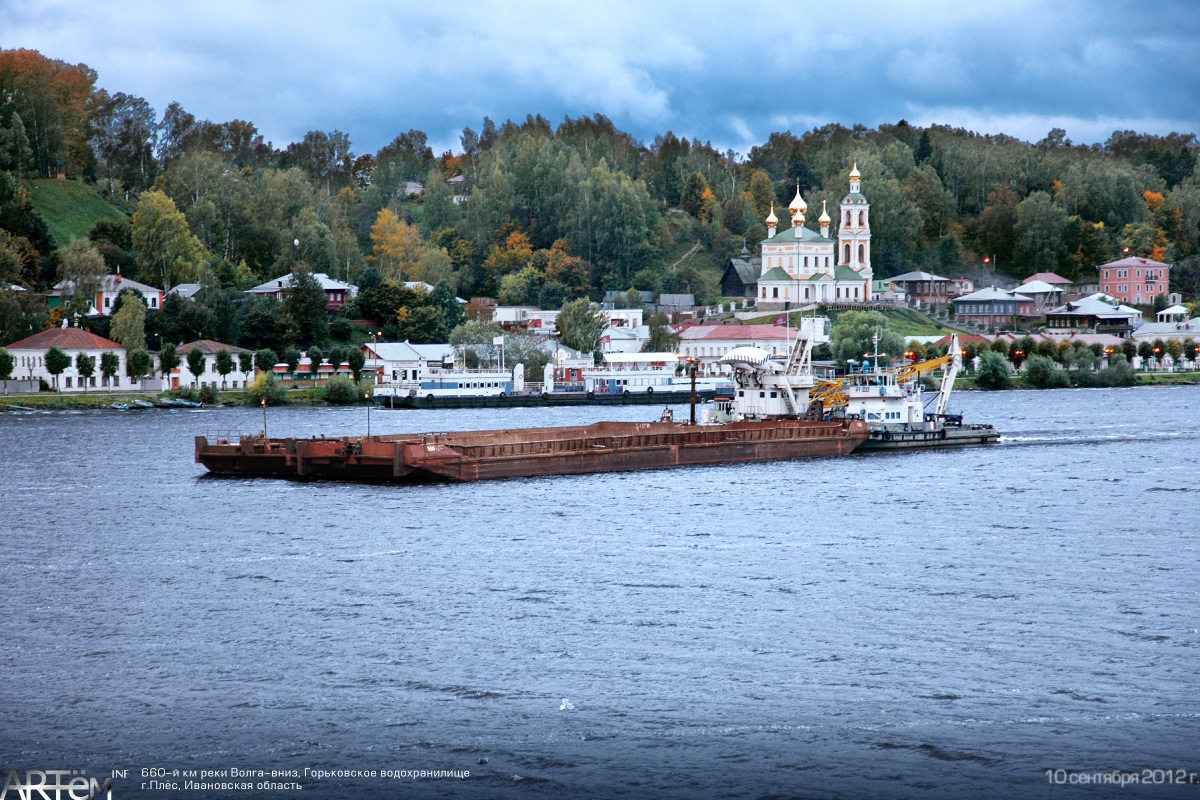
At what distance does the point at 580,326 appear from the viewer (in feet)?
424

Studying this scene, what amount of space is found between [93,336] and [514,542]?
75733mm

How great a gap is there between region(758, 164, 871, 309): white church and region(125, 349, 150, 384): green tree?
7774 cm

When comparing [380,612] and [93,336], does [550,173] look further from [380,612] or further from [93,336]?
[380,612]

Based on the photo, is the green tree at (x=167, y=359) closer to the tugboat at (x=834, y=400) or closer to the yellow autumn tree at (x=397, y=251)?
the yellow autumn tree at (x=397, y=251)

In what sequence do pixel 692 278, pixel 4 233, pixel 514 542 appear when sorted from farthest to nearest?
pixel 692 278 < pixel 4 233 < pixel 514 542

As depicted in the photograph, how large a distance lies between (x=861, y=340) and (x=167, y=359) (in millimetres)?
63000

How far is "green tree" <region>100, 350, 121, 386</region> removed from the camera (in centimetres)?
10175

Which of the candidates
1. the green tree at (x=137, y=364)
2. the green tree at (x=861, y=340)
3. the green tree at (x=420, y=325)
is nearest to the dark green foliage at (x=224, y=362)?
the green tree at (x=137, y=364)

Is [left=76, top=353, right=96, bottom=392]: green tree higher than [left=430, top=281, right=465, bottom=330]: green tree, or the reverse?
[left=430, top=281, right=465, bottom=330]: green tree

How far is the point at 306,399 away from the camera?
104875 millimetres

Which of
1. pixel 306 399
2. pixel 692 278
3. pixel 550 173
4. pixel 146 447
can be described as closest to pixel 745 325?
pixel 692 278

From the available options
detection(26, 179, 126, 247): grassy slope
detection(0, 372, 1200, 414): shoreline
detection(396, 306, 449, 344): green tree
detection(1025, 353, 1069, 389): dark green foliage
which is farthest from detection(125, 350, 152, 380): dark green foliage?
detection(1025, 353, 1069, 389): dark green foliage

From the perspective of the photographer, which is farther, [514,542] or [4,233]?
[4,233]

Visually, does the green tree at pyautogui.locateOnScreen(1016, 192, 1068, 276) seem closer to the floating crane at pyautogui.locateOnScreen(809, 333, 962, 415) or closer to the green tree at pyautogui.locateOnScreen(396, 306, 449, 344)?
the green tree at pyautogui.locateOnScreen(396, 306, 449, 344)
